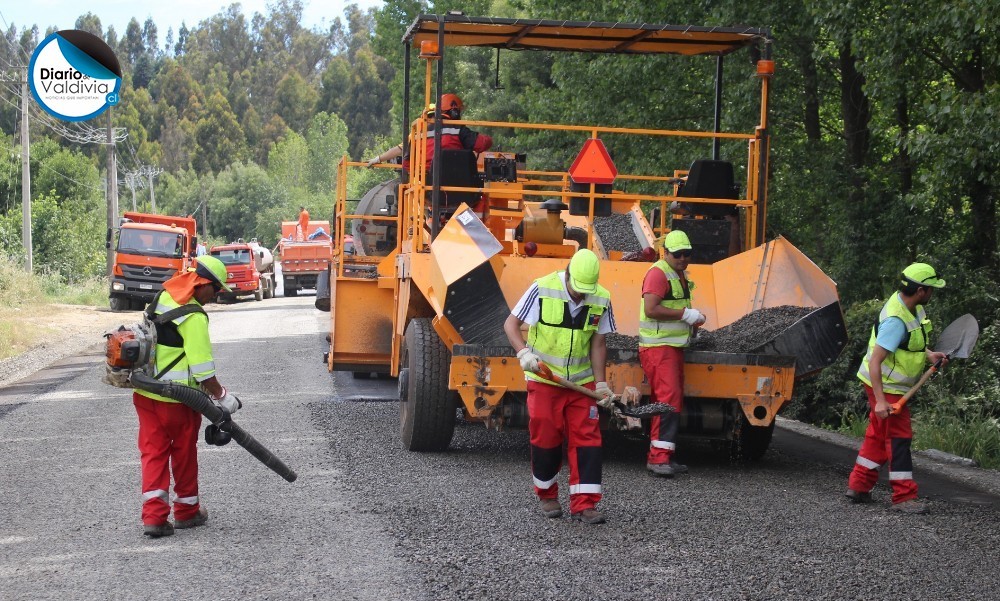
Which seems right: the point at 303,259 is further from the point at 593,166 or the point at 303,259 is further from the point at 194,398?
the point at 194,398

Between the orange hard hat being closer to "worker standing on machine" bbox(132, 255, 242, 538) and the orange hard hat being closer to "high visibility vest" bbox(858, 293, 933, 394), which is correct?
Result: "worker standing on machine" bbox(132, 255, 242, 538)

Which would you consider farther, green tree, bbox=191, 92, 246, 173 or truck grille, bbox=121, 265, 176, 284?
green tree, bbox=191, 92, 246, 173

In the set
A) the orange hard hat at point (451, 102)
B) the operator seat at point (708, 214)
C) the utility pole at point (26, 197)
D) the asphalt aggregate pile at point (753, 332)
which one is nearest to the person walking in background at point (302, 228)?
the utility pole at point (26, 197)

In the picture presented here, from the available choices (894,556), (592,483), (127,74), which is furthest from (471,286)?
→ (127,74)

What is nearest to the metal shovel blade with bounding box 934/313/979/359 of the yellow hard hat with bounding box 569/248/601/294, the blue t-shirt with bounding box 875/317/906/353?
the blue t-shirt with bounding box 875/317/906/353

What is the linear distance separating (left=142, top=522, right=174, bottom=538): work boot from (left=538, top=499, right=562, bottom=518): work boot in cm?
197

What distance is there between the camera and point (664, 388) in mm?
7844

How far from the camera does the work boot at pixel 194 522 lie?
6.42 meters

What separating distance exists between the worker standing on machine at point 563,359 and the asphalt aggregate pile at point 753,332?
162 centimetres

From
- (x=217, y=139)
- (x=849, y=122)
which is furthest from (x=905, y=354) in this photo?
(x=217, y=139)

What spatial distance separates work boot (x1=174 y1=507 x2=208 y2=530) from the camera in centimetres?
642

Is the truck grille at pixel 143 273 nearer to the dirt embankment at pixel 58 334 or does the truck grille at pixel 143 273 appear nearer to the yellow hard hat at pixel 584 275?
the dirt embankment at pixel 58 334

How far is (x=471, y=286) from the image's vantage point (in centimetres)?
798

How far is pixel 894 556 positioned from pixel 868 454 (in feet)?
4.88
